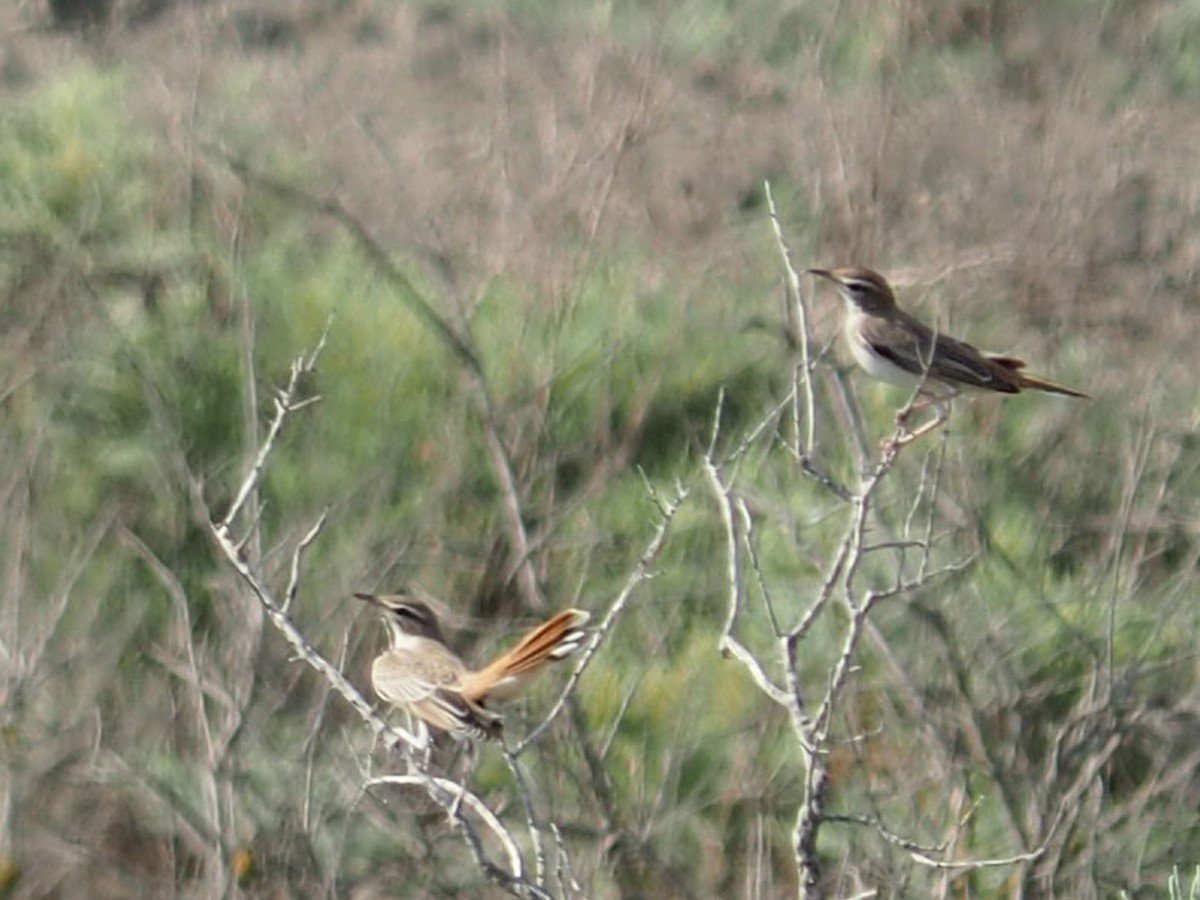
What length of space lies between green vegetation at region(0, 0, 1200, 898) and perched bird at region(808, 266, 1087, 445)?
19 cm

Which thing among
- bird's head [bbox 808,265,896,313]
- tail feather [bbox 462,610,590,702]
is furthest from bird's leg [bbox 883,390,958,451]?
tail feather [bbox 462,610,590,702]

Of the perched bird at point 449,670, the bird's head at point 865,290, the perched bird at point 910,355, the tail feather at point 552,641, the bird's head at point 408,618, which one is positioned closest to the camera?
the tail feather at point 552,641

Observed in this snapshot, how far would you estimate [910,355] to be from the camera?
7812mm

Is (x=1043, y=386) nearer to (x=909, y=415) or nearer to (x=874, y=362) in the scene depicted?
(x=909, y=415)

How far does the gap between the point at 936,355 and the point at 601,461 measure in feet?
9.18

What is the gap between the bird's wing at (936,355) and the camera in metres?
7.61

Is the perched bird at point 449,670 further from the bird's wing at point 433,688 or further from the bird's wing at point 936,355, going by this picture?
the bird's wing at point 936,355

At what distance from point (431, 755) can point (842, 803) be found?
2.33m

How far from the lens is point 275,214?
485 inches

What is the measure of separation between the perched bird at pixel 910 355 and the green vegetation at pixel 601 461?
0.62ft

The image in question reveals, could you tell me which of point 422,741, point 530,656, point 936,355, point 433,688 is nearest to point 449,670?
point 433,688

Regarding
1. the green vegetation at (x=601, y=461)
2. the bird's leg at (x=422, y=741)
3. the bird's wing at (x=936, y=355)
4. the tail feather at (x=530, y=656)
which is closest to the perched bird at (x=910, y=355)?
the bird's wing at (x=936, y=355)

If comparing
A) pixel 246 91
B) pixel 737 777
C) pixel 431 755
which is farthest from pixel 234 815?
pixel 246 91

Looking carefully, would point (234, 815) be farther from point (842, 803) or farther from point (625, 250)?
point (625, 250)
